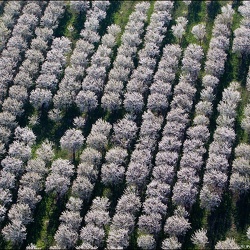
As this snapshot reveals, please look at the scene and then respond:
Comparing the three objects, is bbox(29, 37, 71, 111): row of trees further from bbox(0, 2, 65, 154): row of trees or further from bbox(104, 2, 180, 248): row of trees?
bbox(104, 2, 180, 248): row of trees

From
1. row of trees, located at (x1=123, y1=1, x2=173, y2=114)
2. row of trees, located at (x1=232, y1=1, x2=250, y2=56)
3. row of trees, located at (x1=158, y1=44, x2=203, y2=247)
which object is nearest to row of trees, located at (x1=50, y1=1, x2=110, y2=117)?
row of trees, located at (x1=123, y1=1, x2=173, y2=114)

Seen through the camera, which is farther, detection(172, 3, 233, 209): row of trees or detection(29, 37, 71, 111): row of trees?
detection(29, 37, 71, 111): row of trees

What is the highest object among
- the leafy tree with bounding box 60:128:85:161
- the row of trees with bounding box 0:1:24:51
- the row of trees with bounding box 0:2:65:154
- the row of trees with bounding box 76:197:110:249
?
the row of trees with bounding box 0:1:24:51

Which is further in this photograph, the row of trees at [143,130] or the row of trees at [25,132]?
the row of trees at [25,132]

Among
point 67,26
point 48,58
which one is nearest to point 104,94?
point 48,58

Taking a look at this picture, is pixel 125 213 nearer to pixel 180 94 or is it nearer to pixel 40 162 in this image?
pixel 40 162

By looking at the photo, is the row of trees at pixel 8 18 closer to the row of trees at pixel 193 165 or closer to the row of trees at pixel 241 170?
the row of trees at pixel 193 165

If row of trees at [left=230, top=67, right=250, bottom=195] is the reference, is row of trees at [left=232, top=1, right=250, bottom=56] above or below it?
above

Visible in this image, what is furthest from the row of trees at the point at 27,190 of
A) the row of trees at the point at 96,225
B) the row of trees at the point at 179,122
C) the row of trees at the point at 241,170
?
the row of trees at the point at 241,170
